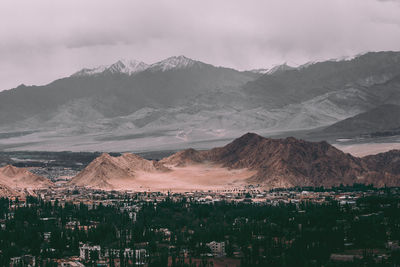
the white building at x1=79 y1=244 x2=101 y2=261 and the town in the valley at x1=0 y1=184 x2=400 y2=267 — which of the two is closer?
the town in the valley at x1=0 y1=184 x2=400 y2=267

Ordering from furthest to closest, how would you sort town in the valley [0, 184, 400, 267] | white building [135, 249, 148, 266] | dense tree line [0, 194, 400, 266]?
dense tree line [0, 194, 400, 266], town in the valley [0, 184, 400, 267], white building [135, 249, 148, 266]

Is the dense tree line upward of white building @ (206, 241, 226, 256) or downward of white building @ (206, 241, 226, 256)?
upward

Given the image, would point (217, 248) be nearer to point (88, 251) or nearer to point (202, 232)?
point (202, 232)

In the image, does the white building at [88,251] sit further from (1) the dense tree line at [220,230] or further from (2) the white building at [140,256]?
(2) the white building at [140,256]

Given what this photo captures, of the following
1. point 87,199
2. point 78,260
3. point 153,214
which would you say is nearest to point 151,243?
point 78,260

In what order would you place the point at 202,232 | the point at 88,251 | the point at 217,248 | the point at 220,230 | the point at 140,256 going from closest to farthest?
the point at 140,256 → the point at 88,251 → the point at 217,248 → the point at 202,232 → the point at 220,230

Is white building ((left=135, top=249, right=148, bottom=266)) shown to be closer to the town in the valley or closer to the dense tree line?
the town in the valley

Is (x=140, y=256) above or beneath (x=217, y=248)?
beneath

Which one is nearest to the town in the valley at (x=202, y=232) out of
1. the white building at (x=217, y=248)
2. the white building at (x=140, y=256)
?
the white building at (x=217, y=248)

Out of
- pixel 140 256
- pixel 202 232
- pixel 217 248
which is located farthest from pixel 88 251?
pixel 202 232

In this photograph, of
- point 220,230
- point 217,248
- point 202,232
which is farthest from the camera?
point 220,230

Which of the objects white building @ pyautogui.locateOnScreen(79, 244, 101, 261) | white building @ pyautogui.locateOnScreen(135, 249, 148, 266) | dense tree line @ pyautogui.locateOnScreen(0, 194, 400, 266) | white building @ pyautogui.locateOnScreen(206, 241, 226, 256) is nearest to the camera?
white building @ pyautogui.locateOnScreen(135, 249, 148, 266)

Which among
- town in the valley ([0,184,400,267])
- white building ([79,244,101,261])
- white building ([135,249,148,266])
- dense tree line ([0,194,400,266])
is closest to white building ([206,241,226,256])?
town in the valley ([0,184,400,267])
